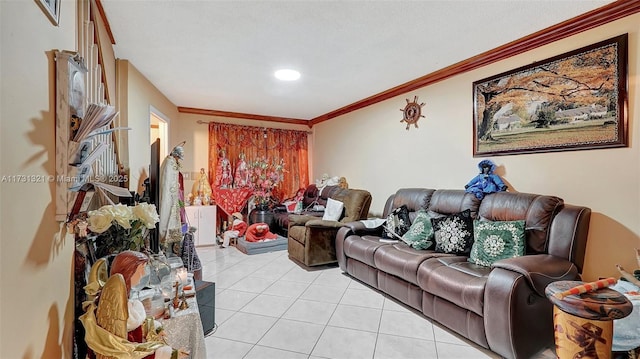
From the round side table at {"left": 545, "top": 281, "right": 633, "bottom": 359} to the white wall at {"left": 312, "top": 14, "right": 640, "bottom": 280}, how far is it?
0.81 meters

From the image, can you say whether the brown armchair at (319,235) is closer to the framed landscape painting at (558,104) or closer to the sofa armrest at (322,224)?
the sofa armrest at (322,224)

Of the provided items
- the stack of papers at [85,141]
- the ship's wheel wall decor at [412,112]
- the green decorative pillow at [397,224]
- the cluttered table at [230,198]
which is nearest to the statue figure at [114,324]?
the stack of papers at [85,141]

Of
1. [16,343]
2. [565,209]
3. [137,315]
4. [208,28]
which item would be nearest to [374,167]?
[565,209]

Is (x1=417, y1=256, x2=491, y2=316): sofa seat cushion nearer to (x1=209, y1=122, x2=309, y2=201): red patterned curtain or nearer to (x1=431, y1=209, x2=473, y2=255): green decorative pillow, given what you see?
(x1=431, y1=209, x2=473, y2=255): green decorative pillow

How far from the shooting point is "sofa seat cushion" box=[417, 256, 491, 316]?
1.97 meters

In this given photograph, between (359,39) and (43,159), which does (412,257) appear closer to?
(359,39)

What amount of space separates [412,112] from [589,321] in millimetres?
2823

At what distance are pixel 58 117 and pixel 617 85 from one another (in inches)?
128

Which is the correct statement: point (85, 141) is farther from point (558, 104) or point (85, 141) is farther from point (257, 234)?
point (257, 234)

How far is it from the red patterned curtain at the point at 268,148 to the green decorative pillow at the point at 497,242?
4.24 m

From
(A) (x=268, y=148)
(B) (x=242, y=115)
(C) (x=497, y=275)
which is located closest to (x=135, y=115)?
(B) (x=242, y=115)

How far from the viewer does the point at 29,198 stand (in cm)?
78

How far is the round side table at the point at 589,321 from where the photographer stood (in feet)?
4.72

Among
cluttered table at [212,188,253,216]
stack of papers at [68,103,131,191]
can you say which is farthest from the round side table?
cluttered table at [212,188,253,216]
